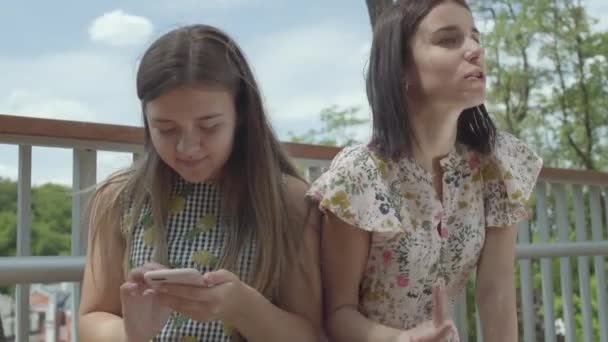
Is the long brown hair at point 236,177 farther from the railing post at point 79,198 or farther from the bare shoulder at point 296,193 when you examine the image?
the railing post at point 79,198

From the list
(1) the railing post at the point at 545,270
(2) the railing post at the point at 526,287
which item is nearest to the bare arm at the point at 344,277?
(2) the railing post at the point at 526,287

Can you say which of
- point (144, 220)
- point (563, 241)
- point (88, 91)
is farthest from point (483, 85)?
point (88, 91)

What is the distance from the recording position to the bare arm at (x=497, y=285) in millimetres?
1530

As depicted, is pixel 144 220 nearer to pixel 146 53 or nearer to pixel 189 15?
pixel 146 53

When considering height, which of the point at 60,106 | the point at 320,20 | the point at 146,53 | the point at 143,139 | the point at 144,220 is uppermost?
the point at 320,20

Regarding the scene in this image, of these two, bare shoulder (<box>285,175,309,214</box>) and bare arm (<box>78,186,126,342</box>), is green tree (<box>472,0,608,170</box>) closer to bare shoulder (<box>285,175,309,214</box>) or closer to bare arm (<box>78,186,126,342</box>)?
bare shoulder (<box>285,175,309,214</box>)

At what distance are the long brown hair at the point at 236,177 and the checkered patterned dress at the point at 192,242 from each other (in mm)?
19

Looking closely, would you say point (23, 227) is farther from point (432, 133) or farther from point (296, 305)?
point (432, 133)

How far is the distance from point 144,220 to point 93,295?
0.18 m

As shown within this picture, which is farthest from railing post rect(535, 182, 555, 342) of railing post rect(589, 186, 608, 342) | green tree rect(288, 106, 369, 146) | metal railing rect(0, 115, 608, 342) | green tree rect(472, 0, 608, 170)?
green tree rect(288, 106, 369, 146)

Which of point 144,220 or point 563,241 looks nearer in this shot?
point 144,220

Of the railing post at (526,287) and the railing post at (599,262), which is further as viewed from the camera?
the railing post at (599,262)

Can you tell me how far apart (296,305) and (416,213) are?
31 centimetres

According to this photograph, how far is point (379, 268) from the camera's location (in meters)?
1.40
